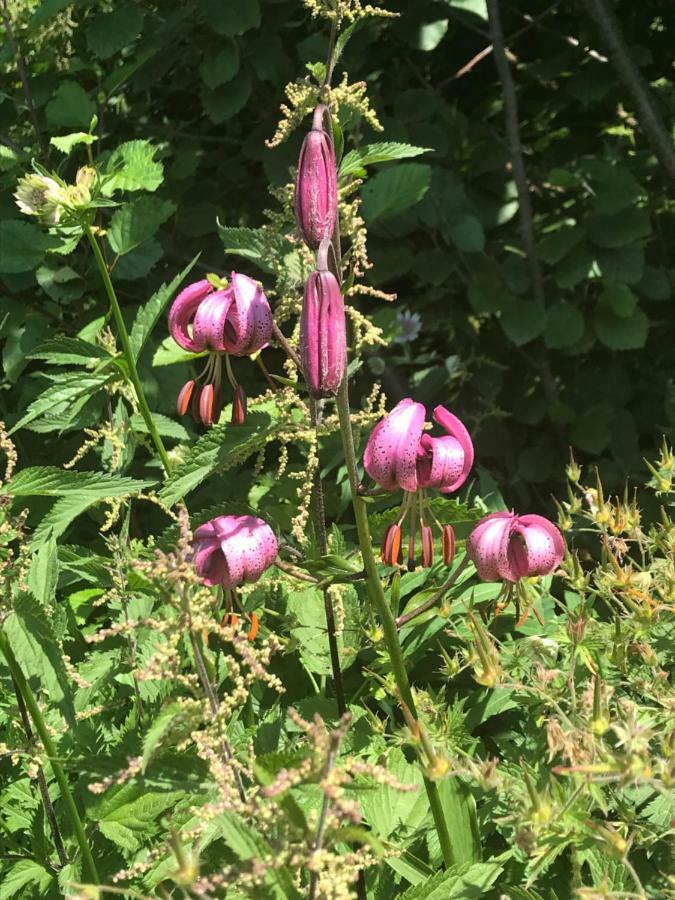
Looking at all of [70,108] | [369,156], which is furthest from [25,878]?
[70,108]

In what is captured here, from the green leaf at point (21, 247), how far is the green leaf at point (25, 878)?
1188 millimetres

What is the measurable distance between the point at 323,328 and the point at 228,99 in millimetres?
1477

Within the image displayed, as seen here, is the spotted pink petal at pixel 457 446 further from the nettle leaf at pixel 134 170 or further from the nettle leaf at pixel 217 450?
the nettle leaf at pixel 134 170

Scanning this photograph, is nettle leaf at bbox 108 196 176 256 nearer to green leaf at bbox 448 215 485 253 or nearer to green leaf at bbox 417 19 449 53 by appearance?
green leaf at bbox 448 215 485 253

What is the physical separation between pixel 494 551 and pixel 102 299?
149cm

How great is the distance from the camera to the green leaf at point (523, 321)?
7.57 feet

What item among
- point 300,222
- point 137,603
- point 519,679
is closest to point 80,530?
point 137,603

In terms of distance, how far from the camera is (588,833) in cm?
90

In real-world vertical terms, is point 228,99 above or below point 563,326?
above

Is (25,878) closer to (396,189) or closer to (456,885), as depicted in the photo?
(456,885)

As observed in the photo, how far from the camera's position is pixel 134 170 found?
5.61ft

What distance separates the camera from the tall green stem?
3.33 ft

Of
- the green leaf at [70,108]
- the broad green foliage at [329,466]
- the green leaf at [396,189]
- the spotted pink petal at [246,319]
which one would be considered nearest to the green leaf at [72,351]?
the broad green foliage at [329,466]

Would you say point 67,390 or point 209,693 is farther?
point 67,390
